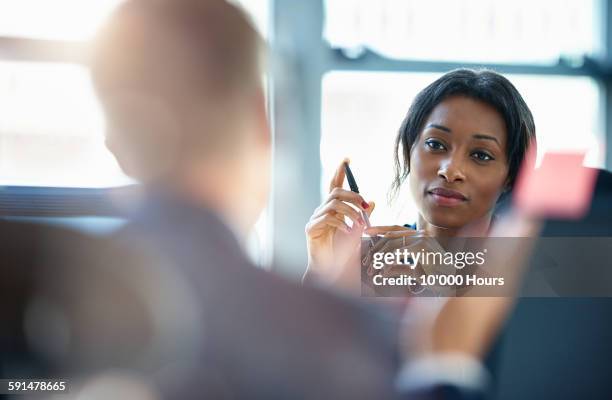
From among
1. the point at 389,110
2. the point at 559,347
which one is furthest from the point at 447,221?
the point at 389,110

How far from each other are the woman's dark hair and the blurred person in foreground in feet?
1.75

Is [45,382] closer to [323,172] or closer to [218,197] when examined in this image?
[218,197]

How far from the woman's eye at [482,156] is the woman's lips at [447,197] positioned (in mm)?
53

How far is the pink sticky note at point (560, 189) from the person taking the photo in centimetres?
59

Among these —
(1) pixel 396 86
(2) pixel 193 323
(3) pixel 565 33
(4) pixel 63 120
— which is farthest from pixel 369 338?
(3) pixel 565 33

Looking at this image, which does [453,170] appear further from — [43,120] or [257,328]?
[43,120]

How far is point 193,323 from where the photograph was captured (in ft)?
1.17

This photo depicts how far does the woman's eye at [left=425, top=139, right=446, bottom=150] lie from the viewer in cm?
88

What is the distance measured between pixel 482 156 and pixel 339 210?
20cm

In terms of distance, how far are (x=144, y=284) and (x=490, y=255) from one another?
460 millimetres

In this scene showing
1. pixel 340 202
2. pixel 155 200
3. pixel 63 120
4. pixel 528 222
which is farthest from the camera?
pixel 63 120

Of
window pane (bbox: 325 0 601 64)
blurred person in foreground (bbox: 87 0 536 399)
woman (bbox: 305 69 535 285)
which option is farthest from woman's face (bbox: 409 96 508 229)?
window pane (bbox: 325 0 601 64)

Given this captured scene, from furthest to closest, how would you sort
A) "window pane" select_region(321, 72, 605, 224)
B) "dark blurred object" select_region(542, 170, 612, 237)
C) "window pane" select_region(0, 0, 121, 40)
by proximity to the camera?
"window pane" select_region(321, 72, 605, 224) < "window pane" select_region(0, 0, 121, 40) < "dark blurred object" select_region(542, 170, 612, 237)

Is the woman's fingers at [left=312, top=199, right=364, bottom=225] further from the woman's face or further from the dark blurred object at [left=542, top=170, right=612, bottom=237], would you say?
the dark blurred object at [left=542, top=170, right=612, bottom=237]
